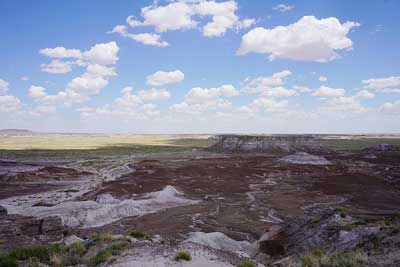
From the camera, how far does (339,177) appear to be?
55.7 metres

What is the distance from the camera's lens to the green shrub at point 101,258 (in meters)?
13.0

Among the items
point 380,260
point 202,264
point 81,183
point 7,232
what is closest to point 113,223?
point 7,232

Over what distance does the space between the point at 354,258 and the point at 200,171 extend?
5146cm

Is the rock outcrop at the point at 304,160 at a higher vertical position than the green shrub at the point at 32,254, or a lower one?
lower

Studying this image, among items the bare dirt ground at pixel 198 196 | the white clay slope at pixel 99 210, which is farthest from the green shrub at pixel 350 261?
the white clay slope at pixel 99 210

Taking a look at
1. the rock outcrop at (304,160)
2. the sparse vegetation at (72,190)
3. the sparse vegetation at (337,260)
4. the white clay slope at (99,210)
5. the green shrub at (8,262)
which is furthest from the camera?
the rock outcrop at (304,160)

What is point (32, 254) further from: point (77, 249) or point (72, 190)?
point (72, 190)

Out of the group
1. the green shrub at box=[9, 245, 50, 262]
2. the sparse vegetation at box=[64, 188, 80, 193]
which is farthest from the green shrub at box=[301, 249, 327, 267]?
the sparse vegetation at box=[64, 188, 80, 193]

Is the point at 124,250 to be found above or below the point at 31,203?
above

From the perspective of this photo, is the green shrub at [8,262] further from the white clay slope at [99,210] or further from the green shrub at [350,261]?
the white clay slope at [99,210]

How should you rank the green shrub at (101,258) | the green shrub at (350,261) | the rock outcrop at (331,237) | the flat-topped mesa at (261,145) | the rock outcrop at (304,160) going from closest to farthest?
the green shrub at (350,261) → the green shrub at (101,258) → the rock outcrop at (331,237) → the rock outcrop at (304,160) → the flat-topped mesa at (261,145)

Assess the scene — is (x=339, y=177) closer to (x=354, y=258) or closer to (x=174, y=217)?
(x=174, y=217)

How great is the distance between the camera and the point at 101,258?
13.1 meters

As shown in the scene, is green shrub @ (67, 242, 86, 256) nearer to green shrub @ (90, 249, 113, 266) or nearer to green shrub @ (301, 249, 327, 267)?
green shrub @ (90, 249, 113, 266)
